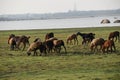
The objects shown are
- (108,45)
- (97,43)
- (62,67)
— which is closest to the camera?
(62,67)

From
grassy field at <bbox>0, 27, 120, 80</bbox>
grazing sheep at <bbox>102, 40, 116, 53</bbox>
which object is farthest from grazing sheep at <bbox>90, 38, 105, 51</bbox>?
grassy field at <bbox>0, 27, 120, 80</bbox>

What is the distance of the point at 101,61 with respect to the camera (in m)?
18.2

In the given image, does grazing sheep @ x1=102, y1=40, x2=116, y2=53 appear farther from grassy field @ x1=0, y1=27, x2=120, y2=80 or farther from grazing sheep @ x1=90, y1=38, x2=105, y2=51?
grazing sheep @ x1=90, y1=38, x2=105, y2=51

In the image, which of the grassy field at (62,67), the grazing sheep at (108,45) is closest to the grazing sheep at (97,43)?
the grazing sheep at (108,45)

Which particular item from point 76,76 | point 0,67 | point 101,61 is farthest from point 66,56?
point 76,76

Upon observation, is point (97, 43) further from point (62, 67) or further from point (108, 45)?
point (62, 67)

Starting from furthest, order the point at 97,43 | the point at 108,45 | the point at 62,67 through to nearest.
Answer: the point at 97,43 → the point at 108,45 → the point at 62,67

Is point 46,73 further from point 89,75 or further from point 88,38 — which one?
point 88,38

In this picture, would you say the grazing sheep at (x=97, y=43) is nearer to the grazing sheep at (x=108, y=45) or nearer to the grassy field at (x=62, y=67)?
the grazing sheep at (x=108, y=45)

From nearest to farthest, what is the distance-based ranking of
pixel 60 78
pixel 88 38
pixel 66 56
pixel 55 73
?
pixel 60 78, pixel 55 73, pixel 66 56, pixel 88 38

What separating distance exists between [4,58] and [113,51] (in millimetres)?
7678

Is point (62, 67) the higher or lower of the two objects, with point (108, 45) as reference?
lower

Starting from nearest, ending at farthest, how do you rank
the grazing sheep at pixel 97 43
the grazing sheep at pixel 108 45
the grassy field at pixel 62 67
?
the grassy field at pixel 62 67 → the grazing sheep at pixel 108 45 → the grazing sheep at pixel 97 43

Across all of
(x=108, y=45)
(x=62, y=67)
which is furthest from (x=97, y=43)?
(x=62, y=67)
